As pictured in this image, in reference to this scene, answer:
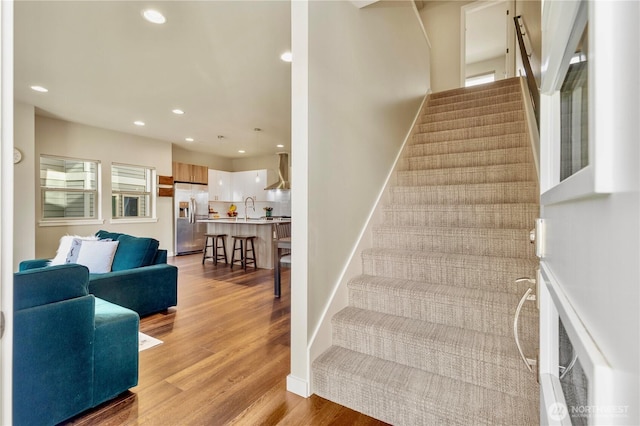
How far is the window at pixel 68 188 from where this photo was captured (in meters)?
5.29

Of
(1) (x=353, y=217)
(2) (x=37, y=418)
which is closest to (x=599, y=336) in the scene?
(1) (x=353, y=217)

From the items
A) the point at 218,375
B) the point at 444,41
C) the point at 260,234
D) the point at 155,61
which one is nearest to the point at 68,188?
the point at 260,234

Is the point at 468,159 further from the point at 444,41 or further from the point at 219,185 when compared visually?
the point at 219,185

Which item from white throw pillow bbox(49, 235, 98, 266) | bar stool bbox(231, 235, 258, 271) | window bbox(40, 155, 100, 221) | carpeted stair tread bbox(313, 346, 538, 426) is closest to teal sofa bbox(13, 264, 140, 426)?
carpeted stair tread bbox(313, 346, 538, 426)

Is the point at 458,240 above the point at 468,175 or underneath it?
underneath

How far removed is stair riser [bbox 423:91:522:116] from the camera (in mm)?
3830

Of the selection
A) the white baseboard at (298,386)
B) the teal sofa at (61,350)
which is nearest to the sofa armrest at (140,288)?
the teal sofa at (61,350)

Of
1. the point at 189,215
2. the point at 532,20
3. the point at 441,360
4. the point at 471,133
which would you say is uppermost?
the point at 532,20

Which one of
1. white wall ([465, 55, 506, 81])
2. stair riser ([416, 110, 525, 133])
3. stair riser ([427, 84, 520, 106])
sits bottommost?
stair riser ([416, 110, 525, 133])

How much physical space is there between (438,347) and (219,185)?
319 inches

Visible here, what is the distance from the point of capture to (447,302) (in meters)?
1.87

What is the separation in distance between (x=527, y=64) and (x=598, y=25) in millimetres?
2990

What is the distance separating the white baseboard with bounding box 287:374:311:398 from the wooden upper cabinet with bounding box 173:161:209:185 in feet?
22.1

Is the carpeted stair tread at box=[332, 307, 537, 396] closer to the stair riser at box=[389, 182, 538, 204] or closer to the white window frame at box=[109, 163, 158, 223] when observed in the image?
the stair riser at box=[389, 182, 538, 204]
